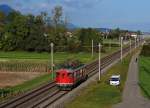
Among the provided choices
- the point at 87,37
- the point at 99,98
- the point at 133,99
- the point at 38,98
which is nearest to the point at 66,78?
the point at 38,98

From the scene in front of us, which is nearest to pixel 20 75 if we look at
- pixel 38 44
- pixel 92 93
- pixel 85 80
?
pixel 85 80

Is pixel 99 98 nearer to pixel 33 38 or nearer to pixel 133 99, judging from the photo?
pixel 133 99

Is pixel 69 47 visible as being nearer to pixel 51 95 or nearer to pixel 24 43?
pixel 24 43

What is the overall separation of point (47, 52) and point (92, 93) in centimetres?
10035

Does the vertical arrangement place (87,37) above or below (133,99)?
above

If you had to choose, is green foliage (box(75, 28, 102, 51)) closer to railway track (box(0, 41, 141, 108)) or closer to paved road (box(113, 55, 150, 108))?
railway track (box(0, 41, 141, 108))

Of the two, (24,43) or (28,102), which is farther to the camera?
(24,43)

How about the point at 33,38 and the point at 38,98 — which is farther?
the point at 33,38

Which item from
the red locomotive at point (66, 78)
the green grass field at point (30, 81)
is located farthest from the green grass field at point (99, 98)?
the green grass field at point (30, 81)

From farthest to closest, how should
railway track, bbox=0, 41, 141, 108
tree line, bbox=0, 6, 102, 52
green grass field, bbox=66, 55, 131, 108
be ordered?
tree line, bbox=0, 6, 102, 52 < railway track, bbox=0, 41, 141, 108 < green grass field, bbox=66, 55, 131, 108

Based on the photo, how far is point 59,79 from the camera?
52188 mm

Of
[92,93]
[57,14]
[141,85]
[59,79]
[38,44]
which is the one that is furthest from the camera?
[57,14]

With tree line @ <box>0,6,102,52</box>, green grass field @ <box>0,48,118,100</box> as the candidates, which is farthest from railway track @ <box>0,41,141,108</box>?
tree line @ <box>0,6,102,52</box>

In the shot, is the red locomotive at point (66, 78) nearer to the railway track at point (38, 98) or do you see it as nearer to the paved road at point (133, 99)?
the railway track at point (38, 98)
